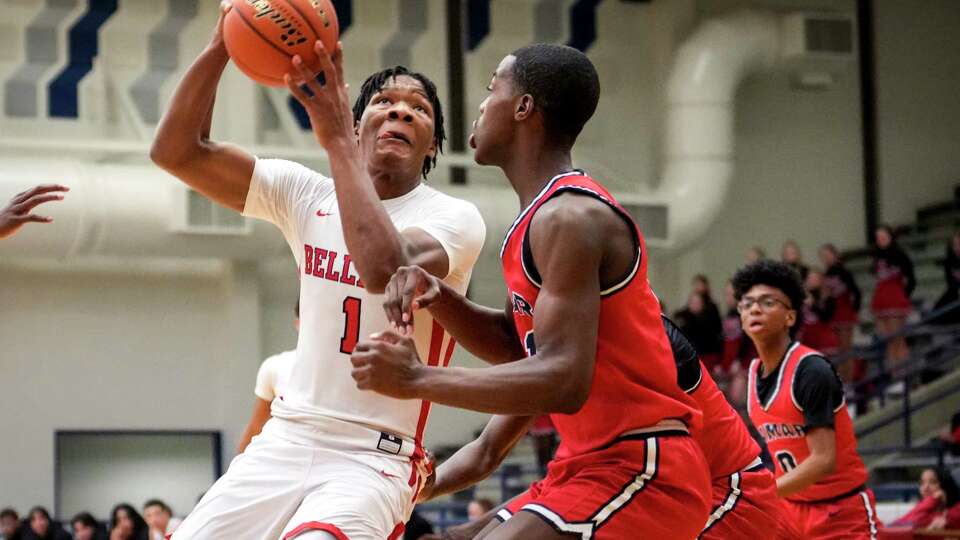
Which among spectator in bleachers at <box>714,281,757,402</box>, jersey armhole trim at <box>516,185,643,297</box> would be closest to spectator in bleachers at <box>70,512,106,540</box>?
spectator in bleachers at <box>714,281,757,402</box>

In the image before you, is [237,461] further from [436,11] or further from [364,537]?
[436,11]

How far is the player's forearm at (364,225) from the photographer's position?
4258 mm

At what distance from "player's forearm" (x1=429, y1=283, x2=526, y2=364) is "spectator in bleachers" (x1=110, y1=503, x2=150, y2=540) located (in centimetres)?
861

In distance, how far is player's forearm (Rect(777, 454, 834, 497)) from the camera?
6.57 meters

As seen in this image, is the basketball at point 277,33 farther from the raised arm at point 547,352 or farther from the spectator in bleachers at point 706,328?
the spectator in bleachers at point 706,328

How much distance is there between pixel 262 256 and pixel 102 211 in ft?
6.78

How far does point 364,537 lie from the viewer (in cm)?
461

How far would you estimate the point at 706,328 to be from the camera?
55.7 ft

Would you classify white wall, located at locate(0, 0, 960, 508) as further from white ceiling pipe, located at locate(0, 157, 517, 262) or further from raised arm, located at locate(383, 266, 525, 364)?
raised arm, located at locate(383, 266, 525, 364)

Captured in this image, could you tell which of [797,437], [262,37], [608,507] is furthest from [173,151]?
[797,437]

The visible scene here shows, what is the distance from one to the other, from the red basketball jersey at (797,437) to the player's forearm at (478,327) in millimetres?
2466

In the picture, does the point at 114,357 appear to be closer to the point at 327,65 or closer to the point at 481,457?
the point at 481,457

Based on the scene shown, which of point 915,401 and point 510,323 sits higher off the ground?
point 510,323

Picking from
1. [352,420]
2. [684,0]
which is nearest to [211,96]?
[352,420]
